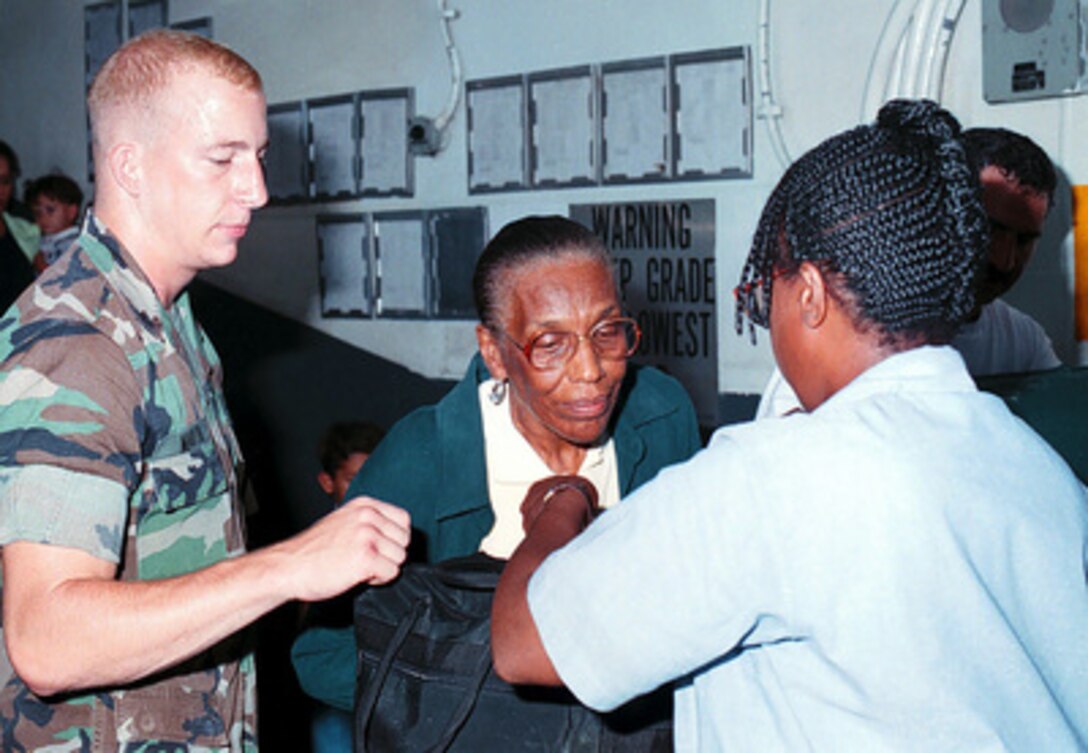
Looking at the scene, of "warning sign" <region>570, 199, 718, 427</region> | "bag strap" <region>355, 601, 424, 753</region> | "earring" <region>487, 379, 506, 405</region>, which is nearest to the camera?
"bag strap" <region>355, 601, 424, 753</region>

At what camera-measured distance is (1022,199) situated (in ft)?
7.86

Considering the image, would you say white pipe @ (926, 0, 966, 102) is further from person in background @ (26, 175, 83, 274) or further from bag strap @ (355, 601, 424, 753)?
person in background @ (26, 175, 83, 274)

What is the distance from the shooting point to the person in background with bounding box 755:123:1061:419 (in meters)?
2.33

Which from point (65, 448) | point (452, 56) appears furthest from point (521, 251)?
point (452, 56)

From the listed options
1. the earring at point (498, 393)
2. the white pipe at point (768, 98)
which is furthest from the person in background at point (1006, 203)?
the earring at point (498, 393)

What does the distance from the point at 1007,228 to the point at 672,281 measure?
54.0 inches

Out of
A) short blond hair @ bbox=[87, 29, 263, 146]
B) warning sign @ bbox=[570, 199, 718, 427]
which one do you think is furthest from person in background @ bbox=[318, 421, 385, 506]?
short blond hair @ bbox=[87, 29, 263, 146]

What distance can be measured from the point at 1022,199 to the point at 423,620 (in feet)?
5.65

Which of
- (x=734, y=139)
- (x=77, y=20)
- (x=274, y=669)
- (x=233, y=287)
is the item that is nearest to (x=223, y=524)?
(x=274, y=669)

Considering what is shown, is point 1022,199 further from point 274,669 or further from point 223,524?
point 274,669

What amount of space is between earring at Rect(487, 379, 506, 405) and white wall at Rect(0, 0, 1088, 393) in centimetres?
169

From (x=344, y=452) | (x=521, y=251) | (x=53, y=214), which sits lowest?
(x=344, y=452)

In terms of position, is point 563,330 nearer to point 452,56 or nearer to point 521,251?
point 521,251

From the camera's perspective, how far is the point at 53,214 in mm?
5316
